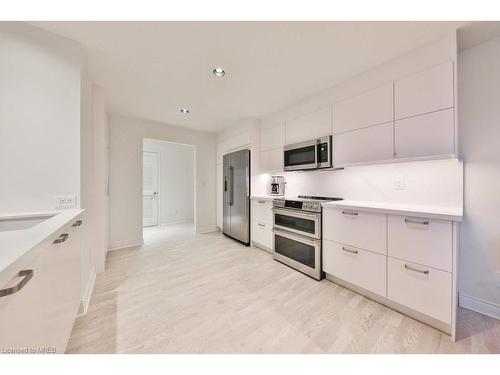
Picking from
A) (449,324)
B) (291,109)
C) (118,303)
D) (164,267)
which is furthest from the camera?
(291,109)

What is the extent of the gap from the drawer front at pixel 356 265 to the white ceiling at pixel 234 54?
1814mm

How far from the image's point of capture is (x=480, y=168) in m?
1.61

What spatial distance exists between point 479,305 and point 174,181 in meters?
5.76

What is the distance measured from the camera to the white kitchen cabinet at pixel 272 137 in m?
3.00

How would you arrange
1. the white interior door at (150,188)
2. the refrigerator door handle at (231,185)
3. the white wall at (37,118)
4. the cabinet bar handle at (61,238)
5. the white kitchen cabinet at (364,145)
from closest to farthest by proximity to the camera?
1. the cabinet bar handle at (61,238)
2. the white wall at (37,118)
3. the white kitchen cabinet at (364,145)
4. the refrigerator door handle at (231,185)
5. the white interior door at (150,188)

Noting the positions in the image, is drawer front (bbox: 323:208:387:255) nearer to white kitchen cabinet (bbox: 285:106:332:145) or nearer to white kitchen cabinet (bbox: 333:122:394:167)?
white kitchen cabinet (bbox: 333:122:394:167)

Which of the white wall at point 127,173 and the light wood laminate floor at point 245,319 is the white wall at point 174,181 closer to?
the white wall at point 127,173

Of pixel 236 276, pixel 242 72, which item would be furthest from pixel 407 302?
pixel 242 72

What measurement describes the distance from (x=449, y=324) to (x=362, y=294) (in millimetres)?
601

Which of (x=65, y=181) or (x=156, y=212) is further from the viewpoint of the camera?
(x=156, y=212)

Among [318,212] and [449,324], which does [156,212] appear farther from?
[449,324]

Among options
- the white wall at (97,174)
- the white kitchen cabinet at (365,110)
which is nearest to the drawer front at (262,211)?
the white kitchen cabinet at (365,110)

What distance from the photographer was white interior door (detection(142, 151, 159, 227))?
5008 millimetres

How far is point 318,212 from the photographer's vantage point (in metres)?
2.13
